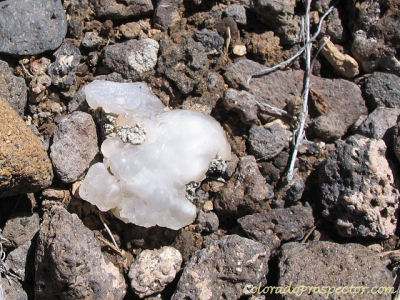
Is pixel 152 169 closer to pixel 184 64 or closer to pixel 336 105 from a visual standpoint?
pixel 184 64

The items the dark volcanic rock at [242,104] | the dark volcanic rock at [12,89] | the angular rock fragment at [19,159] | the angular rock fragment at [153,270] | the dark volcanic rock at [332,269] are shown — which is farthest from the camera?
the dark volcanic rock at [242,104]

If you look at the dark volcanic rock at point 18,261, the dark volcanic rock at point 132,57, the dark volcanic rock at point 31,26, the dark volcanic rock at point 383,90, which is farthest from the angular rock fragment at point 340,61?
the dark volcanic rock at point 18,261

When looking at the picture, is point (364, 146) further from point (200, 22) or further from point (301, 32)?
point (200, 22)

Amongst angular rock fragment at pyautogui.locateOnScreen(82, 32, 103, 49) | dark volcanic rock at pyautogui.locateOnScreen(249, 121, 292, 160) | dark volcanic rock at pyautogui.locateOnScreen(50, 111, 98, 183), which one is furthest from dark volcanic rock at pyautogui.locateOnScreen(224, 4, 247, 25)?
dark volcanic rock at pyautogui.locateOnScreen(50, 111, 98, 183)

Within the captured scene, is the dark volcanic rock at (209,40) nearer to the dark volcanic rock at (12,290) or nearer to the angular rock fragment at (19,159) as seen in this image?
the angular rock fragment at (19,159)

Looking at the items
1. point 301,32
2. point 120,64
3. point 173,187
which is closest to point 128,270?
point 173,187
